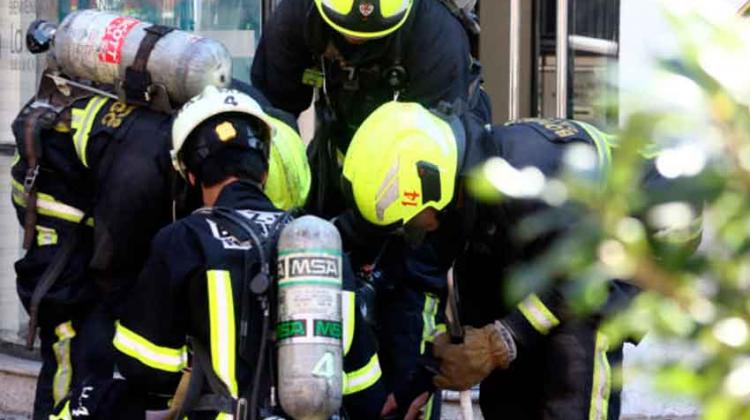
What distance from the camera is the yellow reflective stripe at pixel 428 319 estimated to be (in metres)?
4.77

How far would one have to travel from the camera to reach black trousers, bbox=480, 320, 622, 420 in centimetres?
415

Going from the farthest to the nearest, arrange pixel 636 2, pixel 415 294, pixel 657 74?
pixel 636 2 → pixel 415 294 → pixel 657 74

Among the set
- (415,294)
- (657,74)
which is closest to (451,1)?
(415,294)

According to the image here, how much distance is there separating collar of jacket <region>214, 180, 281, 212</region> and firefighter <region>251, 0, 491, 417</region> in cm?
93

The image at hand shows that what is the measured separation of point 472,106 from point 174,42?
1.18m

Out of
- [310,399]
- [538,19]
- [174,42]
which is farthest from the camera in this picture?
[538,19]

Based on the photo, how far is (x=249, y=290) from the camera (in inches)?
130

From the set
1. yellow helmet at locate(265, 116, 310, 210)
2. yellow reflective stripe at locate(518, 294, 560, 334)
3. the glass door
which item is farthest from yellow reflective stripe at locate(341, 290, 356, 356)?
the glass door

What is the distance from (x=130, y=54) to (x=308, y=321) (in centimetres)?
150

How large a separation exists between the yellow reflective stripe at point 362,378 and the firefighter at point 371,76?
85 cm

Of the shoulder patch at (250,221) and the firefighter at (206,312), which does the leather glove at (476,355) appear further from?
the shoulder patch at (250,221)

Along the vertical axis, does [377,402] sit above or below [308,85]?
below

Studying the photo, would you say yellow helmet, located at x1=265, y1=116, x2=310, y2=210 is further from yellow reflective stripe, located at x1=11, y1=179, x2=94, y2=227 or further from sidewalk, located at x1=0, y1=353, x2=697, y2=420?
sidewalk, located at x1=0, y1=353, x2=697, y2=420

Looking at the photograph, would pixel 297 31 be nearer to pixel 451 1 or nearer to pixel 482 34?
pixel 451 1
